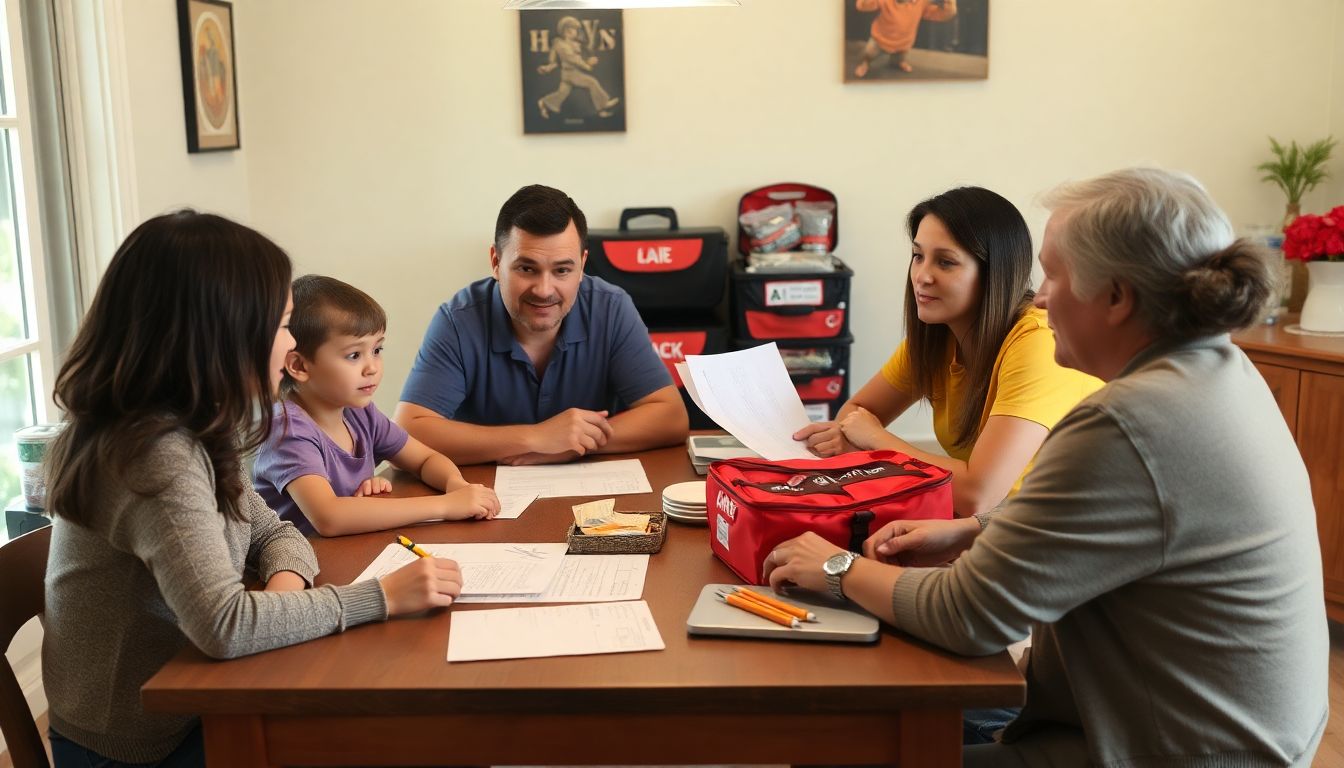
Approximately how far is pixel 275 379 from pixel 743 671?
0.67 m

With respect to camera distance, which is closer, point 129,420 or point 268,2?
point 129,420

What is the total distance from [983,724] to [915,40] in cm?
314

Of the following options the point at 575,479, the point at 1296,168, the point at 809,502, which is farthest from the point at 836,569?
the point at 1296,168

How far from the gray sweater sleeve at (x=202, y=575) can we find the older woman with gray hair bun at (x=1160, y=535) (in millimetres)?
643

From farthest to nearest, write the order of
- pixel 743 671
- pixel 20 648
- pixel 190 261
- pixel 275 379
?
pixel 20 648 < pixel 275 379 < pixel 190 261 < pixel 743 671

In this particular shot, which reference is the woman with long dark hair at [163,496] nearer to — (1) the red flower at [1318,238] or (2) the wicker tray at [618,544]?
(2) the wicker tray at [618,544]

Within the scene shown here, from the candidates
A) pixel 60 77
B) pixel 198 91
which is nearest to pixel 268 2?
pixel 198 91

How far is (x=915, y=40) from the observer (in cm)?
437

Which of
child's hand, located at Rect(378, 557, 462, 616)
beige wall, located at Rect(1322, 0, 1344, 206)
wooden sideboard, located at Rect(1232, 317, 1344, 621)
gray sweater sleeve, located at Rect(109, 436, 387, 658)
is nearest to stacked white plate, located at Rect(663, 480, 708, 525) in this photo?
child's hand, located at Rect(378, 557, 462, 616)

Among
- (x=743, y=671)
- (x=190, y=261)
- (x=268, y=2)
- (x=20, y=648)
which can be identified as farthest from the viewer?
(x=268, y=2)

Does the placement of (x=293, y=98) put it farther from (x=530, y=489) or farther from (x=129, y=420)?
(x=129, y=420)

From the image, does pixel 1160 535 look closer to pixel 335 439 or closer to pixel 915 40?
pixel 335 439

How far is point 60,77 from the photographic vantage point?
3188mm

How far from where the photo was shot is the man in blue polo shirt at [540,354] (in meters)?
2.40
